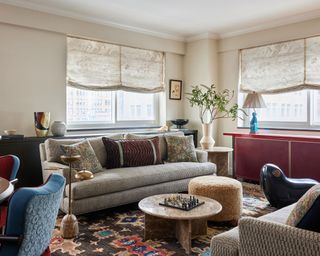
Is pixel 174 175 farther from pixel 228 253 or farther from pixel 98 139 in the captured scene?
pixel 228 253

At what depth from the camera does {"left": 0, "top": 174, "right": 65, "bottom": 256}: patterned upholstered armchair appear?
1.46 m

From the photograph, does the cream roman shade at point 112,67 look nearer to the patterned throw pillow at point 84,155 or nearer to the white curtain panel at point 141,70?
the white curtain panel at point 141,70

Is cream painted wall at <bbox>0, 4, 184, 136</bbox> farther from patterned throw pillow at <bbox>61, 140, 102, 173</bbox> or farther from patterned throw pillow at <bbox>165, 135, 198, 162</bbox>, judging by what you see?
patterned throw pillow at <bbox>165, 135, 198, 162</bbox>

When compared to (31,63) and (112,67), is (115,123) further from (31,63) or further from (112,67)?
(31,63)

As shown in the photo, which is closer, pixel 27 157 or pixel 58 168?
pixel 58 168

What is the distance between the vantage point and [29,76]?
14.3 ft

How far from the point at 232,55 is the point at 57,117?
3.25 m

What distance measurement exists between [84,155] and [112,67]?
2.06 metres

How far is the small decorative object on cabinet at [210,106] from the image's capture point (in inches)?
203

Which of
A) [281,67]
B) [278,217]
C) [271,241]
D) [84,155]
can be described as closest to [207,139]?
[281,67]

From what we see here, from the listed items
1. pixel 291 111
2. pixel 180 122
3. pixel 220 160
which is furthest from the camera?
pixel 180 122

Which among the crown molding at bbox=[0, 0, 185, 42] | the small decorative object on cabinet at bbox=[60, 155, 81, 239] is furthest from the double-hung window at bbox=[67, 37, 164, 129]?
the small decorative object on cabinet at bbox=[60, 155, 81, 239]

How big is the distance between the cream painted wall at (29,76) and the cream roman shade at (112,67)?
218mm

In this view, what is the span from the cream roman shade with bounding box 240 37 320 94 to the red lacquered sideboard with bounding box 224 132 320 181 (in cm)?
82
